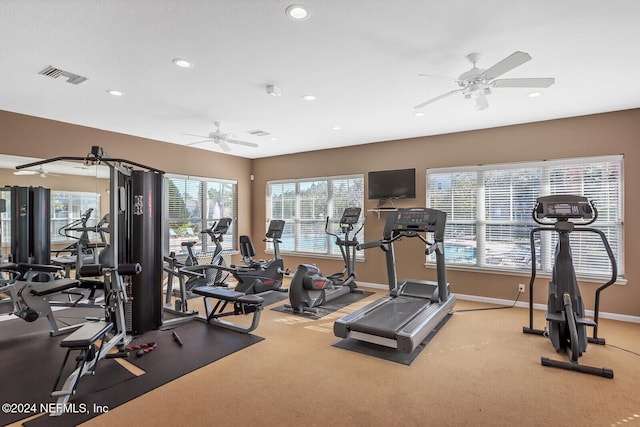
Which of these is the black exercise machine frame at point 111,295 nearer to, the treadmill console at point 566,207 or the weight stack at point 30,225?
the weight stack at point 30,225

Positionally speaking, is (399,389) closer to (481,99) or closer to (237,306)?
(237,306)

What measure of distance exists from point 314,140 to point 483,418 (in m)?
4.93

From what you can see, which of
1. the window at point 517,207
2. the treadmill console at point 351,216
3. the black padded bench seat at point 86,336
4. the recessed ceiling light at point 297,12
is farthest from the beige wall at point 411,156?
the recessed ceiling light at point 297,12

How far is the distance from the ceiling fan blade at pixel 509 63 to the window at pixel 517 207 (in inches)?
109

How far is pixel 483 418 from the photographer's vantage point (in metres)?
2.25

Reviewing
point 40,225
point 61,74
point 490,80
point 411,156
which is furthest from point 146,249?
point 411,156

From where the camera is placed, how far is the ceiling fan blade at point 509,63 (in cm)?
232

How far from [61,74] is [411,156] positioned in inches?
196

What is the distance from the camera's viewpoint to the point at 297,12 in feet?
7.31

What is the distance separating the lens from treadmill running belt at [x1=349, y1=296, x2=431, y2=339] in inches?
131

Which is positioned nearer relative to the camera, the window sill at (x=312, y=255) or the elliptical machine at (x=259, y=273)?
the elliptical machine at (x=259, y=273)

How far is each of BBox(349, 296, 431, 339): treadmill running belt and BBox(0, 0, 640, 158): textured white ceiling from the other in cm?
250

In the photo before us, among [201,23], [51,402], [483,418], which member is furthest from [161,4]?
[483,418]

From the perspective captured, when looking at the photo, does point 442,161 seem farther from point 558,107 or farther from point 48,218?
point 48,218
